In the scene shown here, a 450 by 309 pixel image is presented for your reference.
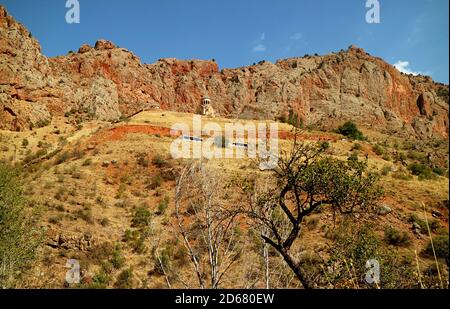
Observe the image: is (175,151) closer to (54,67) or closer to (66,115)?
(66,115)

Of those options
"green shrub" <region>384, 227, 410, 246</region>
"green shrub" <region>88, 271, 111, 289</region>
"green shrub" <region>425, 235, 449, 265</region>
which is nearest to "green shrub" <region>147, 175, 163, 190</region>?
"green shrub" <region>88, 271, 111, 289</region>

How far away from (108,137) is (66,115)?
19464mm

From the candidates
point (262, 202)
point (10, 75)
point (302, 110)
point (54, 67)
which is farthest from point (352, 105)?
point (262, 202)

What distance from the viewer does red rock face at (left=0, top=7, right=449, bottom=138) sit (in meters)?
76.6

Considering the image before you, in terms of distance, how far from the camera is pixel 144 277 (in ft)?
62.2

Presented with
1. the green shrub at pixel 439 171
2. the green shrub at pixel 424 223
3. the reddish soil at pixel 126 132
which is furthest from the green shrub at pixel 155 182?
the green shrub at pixel 439 171

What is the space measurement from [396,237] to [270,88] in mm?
72957

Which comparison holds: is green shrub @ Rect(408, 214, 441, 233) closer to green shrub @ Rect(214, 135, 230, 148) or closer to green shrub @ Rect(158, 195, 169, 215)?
green shrub @ Rect(158, 195, 169, 215)

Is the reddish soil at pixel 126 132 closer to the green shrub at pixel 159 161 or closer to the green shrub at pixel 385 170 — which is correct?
the green shrub at pixel 385 170

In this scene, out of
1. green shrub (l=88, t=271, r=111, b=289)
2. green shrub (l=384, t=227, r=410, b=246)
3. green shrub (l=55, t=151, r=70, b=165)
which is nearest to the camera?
green shrub (l=88, t=271, r=111, b=289)

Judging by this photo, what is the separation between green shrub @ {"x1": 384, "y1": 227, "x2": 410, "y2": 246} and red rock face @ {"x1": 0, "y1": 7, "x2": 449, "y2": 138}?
4982 cm

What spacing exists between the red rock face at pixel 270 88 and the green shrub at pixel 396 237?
163ft

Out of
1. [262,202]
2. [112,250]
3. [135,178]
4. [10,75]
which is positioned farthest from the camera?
[10,75]

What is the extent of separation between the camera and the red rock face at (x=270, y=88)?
76.6m
